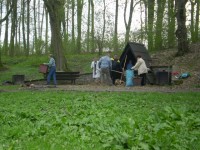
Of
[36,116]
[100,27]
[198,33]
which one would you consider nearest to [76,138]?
[36,116]

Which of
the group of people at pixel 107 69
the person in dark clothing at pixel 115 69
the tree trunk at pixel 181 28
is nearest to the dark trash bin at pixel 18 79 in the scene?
the group of people at pixel 107 69

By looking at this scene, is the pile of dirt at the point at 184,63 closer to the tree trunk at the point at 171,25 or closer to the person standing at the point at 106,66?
the tree trunk at the point at 171,25

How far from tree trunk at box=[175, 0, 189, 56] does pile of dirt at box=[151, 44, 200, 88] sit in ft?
1.73

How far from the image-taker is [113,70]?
21766 millimetres

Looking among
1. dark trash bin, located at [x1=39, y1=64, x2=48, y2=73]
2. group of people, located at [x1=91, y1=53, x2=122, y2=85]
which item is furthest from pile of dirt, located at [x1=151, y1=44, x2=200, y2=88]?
dark trash bin, located at [x1=39, y1=64, x2=48, y2=73]

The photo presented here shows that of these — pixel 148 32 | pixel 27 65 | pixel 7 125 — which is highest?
pixel 148 32

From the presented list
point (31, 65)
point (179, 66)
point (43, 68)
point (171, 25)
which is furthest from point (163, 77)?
point (31, 65)

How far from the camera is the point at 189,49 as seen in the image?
26.9 metres

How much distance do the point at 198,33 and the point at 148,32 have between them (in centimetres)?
470

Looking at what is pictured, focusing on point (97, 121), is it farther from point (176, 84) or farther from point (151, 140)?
point (176, 84)

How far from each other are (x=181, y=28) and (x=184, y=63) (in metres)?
2.52

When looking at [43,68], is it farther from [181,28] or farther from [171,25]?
[171,25]

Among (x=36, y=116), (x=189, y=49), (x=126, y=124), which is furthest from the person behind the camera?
(x=189, y=49)

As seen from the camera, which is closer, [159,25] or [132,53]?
[132,53]
